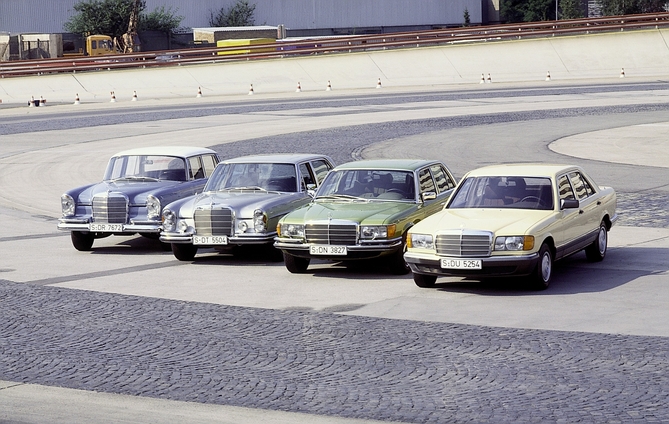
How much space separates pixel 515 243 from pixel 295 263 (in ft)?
10.6

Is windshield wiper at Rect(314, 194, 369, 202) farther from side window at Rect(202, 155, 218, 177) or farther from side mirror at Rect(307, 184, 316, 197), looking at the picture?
side window at Rect(202, 155, 218, 177)

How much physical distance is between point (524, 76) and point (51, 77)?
2507 cm

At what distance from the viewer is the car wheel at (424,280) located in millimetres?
12625

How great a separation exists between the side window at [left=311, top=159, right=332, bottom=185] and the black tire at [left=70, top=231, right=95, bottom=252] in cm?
362

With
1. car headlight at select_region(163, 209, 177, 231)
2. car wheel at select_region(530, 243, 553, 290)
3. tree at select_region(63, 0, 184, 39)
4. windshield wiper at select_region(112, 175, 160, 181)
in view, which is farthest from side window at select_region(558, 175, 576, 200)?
tree at select_region(63, 0, 184, 39)

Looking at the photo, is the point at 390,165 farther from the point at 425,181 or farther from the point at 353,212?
the point at 353,212

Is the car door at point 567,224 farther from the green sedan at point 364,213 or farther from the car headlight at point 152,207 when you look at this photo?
the car headlight at point 152,207

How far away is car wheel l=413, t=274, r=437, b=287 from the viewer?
12.6m

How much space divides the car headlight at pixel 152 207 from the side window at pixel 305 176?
221 cm

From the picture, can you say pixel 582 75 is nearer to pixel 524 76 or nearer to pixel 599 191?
pixel 524 76

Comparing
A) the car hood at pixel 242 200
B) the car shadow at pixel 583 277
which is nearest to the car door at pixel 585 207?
the car shadow at pixel 583 277

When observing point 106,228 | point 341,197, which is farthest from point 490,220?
point 106,228

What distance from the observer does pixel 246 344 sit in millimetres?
9953

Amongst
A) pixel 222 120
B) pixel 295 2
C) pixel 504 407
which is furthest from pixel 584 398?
pixel 295 2
